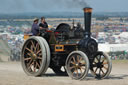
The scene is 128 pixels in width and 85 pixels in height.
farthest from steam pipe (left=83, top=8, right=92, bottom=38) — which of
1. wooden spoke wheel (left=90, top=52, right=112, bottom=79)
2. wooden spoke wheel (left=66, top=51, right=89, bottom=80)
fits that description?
wooden spoke wheel (left=66, top=51, right=89, bottom=80)

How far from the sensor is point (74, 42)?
10.8 metres

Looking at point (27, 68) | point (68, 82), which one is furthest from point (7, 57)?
point (68, 82)

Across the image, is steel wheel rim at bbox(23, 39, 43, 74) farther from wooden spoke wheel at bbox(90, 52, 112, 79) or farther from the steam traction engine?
wooden spoke wheel at bbox(90, 52, 112, 79)

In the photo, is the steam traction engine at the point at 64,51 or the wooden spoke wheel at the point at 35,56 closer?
the steam traction engine at the point at 64,51

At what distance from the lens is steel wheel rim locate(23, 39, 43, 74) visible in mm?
10867

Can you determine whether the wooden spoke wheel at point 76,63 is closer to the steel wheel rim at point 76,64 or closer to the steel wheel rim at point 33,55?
the steel wheel rim at point 76,64

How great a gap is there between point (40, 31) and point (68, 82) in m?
2.36

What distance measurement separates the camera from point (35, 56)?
1091 centimetres

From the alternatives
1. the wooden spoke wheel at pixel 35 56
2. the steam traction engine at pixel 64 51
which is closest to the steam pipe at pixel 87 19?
the steam traction engine at pixel 64 51

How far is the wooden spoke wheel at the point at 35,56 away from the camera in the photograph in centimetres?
1054

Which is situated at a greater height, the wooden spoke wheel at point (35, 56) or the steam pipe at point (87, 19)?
the steam pipe at point (87, 19)

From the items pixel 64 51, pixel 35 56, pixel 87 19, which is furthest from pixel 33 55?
pixel 87 19

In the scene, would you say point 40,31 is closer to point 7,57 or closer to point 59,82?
point 59,82

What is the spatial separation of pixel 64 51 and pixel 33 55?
2.98ft
